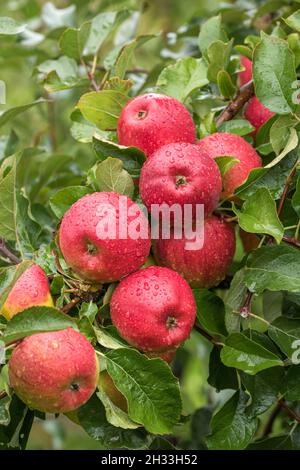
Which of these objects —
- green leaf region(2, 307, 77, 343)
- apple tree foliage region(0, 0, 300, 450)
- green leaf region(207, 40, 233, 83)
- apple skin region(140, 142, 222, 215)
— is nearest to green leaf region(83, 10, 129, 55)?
apple tree foliage region(0, 0, 300, 450)

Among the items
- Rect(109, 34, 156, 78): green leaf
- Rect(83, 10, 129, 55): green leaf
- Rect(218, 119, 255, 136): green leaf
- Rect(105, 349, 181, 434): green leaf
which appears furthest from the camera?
Rect(83, 10, 129, 55): green leaf

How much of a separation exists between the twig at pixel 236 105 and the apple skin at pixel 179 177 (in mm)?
228

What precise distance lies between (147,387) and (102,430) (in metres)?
0.15

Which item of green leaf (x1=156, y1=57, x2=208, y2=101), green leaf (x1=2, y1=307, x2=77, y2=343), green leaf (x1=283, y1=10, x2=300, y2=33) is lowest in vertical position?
green leaf (x1=2, y1=307, x2=77, y2=343)

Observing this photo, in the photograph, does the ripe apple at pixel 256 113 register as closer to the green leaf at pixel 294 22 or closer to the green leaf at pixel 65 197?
the green leaf at pixel 294 22

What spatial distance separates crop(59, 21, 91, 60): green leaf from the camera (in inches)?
55.6

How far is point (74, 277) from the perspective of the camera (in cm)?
108

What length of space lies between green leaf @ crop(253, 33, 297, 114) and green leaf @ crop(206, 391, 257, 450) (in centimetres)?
42

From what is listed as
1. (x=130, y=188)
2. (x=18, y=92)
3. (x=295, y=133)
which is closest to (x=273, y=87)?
(x=295, y=133)

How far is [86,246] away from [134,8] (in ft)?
2.85

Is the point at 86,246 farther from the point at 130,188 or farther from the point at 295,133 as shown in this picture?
the point at 295,133

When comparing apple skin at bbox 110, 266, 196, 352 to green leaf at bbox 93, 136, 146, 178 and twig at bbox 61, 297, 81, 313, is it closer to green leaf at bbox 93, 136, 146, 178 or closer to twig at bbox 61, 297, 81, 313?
twig at bbox 61, 297, 81, 313

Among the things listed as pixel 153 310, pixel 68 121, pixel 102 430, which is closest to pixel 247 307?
pixel 153 310

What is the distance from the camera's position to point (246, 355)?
1037mm
